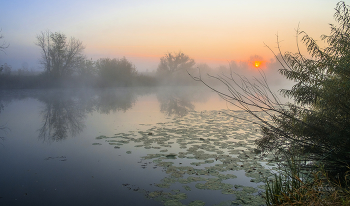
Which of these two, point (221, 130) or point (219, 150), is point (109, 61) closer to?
point (221, 130)

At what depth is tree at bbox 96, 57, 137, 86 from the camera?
36.0 meters

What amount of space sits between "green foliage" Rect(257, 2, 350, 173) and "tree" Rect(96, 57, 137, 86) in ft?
111

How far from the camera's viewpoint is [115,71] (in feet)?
121

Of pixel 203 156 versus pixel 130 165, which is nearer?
pixel 130 165

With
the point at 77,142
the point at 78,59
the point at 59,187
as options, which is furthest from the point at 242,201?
the point at 78,59

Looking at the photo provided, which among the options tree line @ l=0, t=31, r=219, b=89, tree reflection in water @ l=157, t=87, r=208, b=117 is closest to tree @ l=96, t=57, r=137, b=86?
tree line @ l=0, t=31, r=219, b=89

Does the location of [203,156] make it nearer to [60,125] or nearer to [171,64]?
[60,125]

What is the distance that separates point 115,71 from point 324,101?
1375 inches

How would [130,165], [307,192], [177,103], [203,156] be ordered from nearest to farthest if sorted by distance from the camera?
[307,192] < [130,165] < [203,156] < [177,103]

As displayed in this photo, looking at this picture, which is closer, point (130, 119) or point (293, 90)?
point (293, 90)

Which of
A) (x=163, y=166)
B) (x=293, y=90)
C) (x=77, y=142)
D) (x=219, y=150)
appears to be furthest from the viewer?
(x=77, y=142)

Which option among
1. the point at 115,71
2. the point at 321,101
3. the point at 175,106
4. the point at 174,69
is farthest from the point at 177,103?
the point at 174,69

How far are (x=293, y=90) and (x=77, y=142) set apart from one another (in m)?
6.00

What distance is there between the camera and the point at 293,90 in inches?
185
